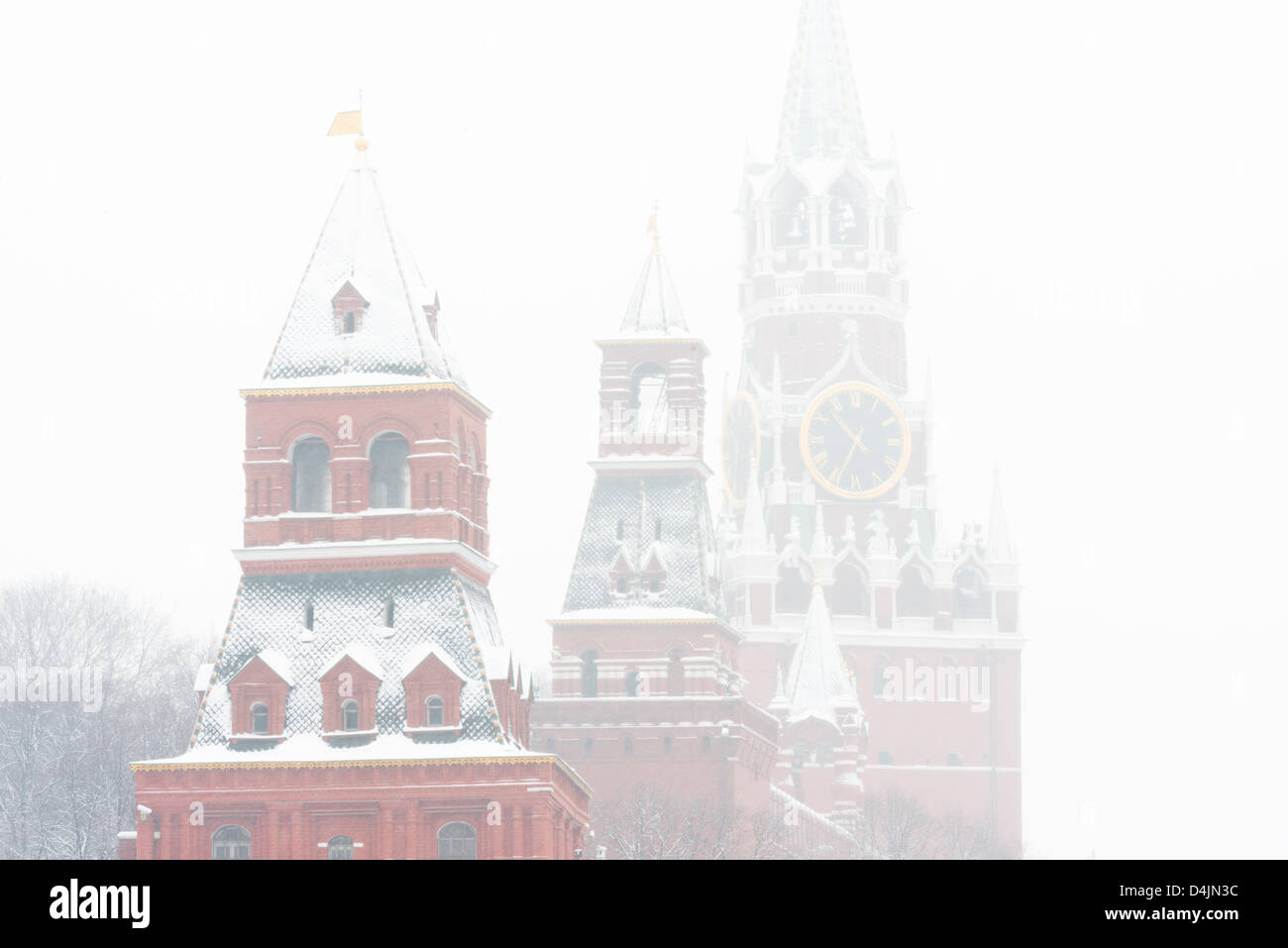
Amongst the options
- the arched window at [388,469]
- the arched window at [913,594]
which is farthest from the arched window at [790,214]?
the arched window at [388,469]

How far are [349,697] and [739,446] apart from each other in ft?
365

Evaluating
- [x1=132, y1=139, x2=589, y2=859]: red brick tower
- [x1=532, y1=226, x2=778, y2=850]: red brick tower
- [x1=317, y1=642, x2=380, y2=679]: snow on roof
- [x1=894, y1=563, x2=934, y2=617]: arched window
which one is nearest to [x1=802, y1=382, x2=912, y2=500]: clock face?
[x1=894, y1=563, x2=934, y2=617]: arched window

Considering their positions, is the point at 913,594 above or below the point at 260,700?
above

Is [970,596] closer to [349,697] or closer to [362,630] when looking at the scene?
[362,630]

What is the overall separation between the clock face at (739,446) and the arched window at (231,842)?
106785mm

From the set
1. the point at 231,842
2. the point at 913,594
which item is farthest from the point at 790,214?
the point at 231,842

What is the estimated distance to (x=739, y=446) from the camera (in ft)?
605

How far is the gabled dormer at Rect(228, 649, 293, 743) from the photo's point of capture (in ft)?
244

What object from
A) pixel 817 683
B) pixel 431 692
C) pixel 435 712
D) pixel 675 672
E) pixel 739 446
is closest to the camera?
pixel 431 692

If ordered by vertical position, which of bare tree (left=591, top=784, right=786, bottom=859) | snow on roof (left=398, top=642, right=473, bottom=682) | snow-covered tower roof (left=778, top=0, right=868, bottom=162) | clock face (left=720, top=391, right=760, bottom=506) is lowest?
bare tree (left=591, top=784, right=786, bottom=859)

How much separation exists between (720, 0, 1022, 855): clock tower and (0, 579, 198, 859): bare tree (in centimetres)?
4297

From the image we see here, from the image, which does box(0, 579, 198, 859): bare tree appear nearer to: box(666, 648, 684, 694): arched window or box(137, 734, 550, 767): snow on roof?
box(666, 648, 684, 694): arched window
